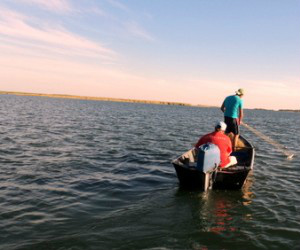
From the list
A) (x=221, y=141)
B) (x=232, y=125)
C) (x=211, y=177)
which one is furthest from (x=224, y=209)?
(x=232, y=125)

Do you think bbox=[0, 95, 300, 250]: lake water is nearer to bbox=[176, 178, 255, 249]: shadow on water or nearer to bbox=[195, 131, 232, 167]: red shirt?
bbox=[176, 178, 255, 249]: shadow on water

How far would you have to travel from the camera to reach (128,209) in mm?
8578

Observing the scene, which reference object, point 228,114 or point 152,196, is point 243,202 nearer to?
point 152,196

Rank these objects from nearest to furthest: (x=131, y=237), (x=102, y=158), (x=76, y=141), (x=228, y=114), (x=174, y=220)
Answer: (x=131, y=237), (x=174, y=220), (x=228, y=114), (x=102, y=158), (x=76, y=141)

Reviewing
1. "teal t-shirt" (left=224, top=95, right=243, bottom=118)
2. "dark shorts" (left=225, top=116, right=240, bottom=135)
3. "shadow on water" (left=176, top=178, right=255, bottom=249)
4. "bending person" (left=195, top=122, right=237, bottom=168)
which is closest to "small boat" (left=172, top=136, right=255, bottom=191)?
"shadow on water" (left=176, top=178, right=255, bottom=249)

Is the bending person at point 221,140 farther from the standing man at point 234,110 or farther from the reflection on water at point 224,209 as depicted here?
the standing man at point 234,110

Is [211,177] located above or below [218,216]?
above

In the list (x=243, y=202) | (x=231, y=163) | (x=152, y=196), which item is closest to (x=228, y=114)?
(x=231, y=163)

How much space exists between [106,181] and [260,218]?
5821 mm

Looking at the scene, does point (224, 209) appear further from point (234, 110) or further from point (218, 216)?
point (234, 110)

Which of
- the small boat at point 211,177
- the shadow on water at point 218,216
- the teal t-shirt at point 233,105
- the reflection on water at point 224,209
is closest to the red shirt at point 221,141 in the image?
the small boat at point 211,177

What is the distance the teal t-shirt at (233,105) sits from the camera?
43.9 feet

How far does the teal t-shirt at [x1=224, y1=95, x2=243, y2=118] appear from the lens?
13.4m

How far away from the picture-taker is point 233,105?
1347 cm
